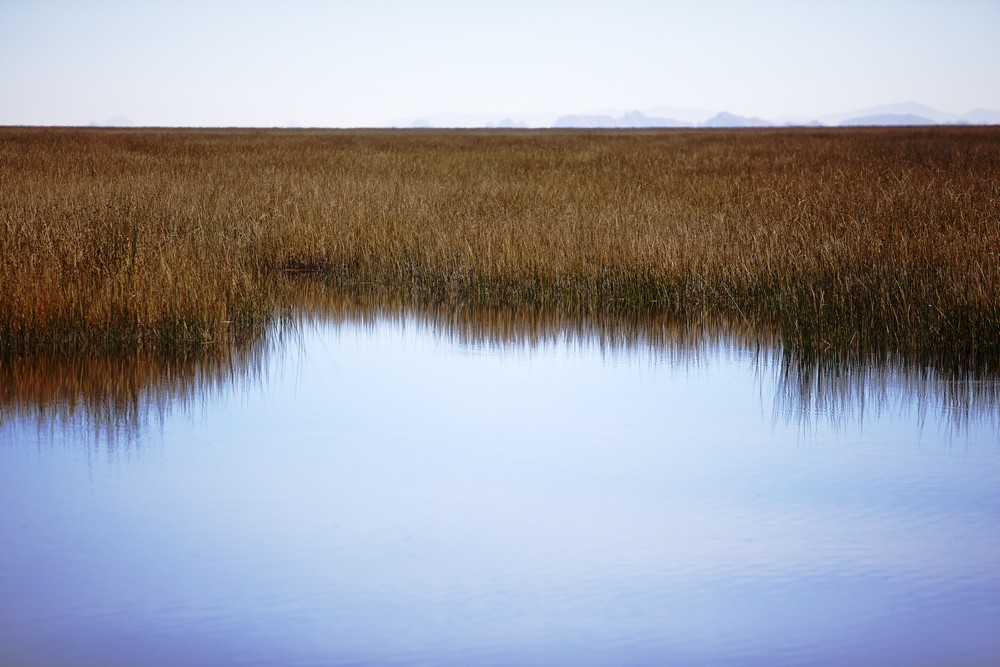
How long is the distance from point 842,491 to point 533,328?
4.32 m

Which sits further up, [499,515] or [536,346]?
[536,346]

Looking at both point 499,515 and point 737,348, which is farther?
point 737,348

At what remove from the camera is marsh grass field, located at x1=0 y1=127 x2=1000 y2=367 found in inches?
318

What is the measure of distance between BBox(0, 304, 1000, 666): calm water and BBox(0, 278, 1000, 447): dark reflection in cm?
4

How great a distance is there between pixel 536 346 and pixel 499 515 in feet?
12.6

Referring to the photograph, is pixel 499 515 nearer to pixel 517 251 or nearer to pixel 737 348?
pixel 737 348

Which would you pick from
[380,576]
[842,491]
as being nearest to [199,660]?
[380,576]

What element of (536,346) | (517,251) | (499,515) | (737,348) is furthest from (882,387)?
(517,251)

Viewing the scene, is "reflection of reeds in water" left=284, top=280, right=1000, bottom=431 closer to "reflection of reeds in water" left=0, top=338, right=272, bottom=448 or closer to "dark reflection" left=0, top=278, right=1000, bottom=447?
"dark reflection" left=0, top=278, right=1000, bottom=447

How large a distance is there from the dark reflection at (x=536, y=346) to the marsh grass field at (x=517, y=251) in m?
0.22

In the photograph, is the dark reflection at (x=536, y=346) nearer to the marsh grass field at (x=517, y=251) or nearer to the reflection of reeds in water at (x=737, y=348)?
the reflection of reeds in water at (x=737, y=348)

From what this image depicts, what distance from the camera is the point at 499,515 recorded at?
16.0ft

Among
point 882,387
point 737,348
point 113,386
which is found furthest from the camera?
point 737,348

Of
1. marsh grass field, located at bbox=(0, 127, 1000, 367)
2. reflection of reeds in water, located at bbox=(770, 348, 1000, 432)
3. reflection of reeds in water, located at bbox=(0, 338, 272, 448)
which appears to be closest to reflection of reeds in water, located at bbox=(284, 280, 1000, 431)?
reflection of reeds in water, located at bbox=(770, 348, 1000, 432)
